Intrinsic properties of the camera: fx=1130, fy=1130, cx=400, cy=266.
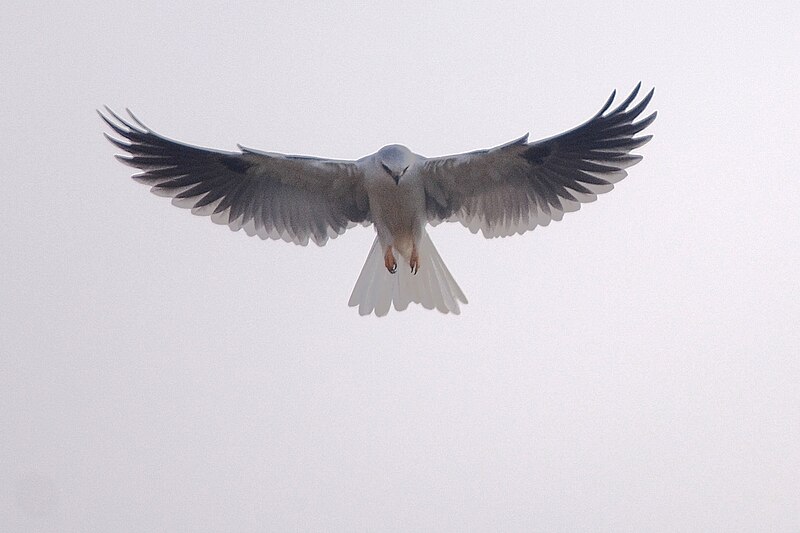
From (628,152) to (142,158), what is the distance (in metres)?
3.75

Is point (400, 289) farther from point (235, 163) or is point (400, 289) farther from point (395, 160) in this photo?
point (235, 163)

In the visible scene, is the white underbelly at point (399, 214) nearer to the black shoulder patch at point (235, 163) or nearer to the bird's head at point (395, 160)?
the bird's head at point (395, 160)

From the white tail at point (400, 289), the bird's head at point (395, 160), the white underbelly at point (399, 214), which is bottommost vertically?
the white tail at point (400, 289)

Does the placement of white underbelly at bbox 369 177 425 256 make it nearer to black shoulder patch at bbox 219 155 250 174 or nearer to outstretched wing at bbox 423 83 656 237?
outstretched wing at bbox 423 83 656 237

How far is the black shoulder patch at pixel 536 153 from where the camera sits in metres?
8.51

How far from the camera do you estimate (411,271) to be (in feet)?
30.1

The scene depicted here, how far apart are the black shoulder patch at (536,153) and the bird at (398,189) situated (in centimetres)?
2

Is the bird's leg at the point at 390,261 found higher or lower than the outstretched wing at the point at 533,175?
lower

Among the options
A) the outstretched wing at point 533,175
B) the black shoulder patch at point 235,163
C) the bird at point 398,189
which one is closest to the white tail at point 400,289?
the bird at point 398,189

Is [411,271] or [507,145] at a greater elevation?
[507,145]

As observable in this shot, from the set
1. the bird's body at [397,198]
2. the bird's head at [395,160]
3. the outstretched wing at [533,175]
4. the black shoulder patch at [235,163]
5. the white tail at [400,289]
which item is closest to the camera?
the bird's head at [395,160]

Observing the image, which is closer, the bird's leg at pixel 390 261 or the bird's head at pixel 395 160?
the bird's head at pixel 395 160

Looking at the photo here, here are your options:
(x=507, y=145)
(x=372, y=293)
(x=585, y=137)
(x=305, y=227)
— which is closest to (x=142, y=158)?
(x=305, y=227)

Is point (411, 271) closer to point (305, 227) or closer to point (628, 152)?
point (305, 227)
